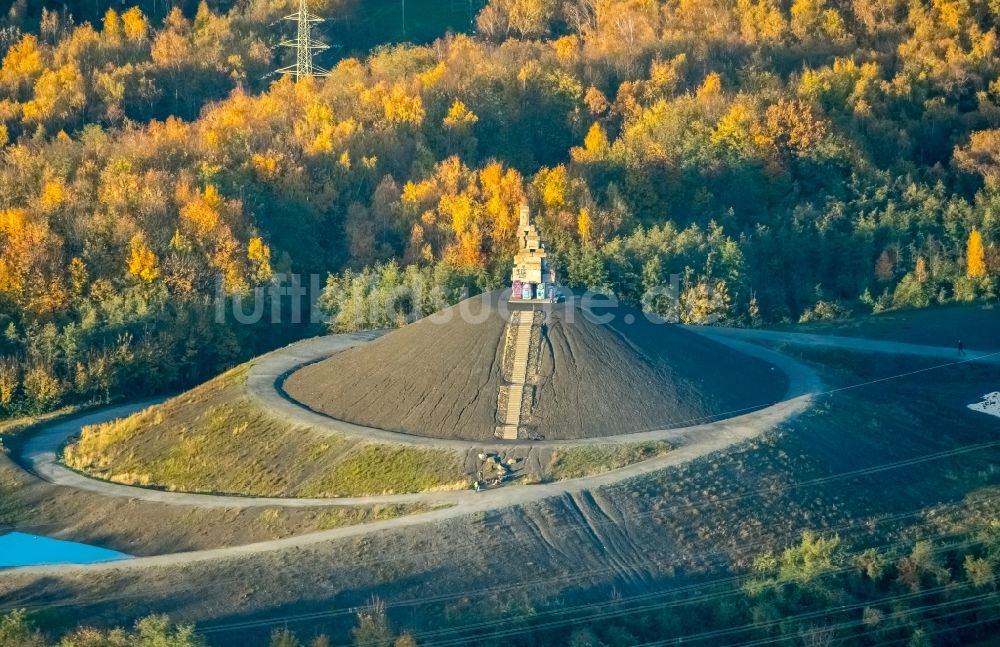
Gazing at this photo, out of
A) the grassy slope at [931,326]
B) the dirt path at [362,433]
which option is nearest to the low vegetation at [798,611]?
the dirt path at [362,433]

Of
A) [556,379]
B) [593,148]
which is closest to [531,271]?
[556,379]

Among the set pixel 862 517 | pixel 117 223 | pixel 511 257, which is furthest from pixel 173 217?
pixel 862 517

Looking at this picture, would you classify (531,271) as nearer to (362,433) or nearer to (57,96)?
(362,433)

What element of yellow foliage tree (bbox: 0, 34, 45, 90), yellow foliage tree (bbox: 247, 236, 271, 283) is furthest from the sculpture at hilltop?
yellow foliage tree (bbox: 0, 34, 45, 90)

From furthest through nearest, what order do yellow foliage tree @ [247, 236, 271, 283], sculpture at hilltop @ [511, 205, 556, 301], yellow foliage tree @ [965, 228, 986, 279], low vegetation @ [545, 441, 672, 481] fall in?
yellow foliage tree @ [965, 228, 986, 279] → yellow foliage tree @ [247, 236, 271, 283] → sculpture at hilltop @ [511, 205, 556, 301] → low vegetation @ [545, 441, 672, 481]

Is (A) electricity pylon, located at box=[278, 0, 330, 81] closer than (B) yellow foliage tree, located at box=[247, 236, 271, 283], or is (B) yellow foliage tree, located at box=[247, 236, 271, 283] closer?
(B) yellow foliage tree, located at box=[247, 236, 271, 283]

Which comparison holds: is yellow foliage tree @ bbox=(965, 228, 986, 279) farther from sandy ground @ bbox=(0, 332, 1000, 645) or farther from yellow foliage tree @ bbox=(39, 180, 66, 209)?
yellow foliage tree @ bbox=(39, 180, 66, 209)
